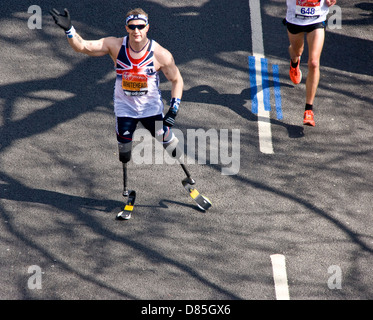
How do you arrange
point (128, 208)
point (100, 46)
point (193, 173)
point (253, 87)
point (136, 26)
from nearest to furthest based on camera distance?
point (136, 26) < point (100, 46) < point (128, 208) < point (193, 173) < point (253, 87)

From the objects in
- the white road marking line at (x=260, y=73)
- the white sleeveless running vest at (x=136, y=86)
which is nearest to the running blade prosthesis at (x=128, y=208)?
the white sleeveless running vest at (x=136, y=86)

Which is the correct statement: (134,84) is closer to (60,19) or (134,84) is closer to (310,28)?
(60,19)

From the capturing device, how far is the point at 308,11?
27.4 feet

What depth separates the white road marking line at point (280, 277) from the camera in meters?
6.77

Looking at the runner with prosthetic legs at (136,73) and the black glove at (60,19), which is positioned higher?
the black glove at (60,19)

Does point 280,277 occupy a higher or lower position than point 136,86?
lower

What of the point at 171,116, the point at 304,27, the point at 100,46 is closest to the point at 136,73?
the point at 100,46

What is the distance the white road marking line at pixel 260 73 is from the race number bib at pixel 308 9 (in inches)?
59.5

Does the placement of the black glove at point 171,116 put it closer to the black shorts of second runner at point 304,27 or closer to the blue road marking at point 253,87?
the blue road marking at point 253,87

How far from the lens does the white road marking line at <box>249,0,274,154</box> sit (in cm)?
863

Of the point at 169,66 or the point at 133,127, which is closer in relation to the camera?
the point at 169,66

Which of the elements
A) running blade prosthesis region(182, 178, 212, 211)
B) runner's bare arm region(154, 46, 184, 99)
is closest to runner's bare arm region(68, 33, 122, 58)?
runner's bare arm region(154, 46, 184, 99)

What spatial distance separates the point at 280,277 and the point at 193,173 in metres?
2.06
